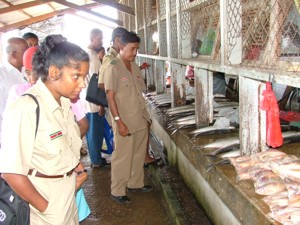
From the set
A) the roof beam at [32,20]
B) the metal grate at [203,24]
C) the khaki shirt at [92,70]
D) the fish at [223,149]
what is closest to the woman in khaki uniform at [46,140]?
the fish at [223,149]

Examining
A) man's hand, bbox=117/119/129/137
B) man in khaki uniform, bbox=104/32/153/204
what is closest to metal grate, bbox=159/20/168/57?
man in khaki uniform, bbox=104/32/153/204

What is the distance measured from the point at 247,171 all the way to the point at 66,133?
4.85ft

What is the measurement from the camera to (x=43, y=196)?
1.87 metres

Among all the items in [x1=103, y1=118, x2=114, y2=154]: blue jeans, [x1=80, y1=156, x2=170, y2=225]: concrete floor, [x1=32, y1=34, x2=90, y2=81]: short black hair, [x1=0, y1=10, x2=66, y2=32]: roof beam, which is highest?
[x1=0, y1=10, x2=66, y2=32]: roof beam

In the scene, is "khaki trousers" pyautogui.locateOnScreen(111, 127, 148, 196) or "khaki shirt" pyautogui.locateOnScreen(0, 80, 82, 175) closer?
"khaki shirt" pyautogui.locateOnScreen(0, 80, 82, 175)

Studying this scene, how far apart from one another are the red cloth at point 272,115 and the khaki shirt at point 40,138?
1.50m

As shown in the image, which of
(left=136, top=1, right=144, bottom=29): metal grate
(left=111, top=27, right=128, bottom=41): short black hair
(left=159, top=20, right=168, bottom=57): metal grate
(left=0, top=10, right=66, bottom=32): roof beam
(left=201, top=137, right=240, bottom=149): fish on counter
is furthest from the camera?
Answer: (left=0, top=10, right=66, bottom=32): roof beam

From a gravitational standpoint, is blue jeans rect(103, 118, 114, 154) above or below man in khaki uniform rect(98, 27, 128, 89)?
below

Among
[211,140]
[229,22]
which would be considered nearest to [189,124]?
[211,140]

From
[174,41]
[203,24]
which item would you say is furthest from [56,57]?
[174,41]

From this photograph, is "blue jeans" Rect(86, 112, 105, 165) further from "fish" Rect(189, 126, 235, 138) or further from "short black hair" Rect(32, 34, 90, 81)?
"short black hair" Rect(32, 34, 90, 81)

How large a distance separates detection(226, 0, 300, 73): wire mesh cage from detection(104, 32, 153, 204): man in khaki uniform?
60.8 inches

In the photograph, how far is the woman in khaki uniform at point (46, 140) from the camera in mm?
1672

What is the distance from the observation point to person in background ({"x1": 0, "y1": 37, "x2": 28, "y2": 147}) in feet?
12.2
